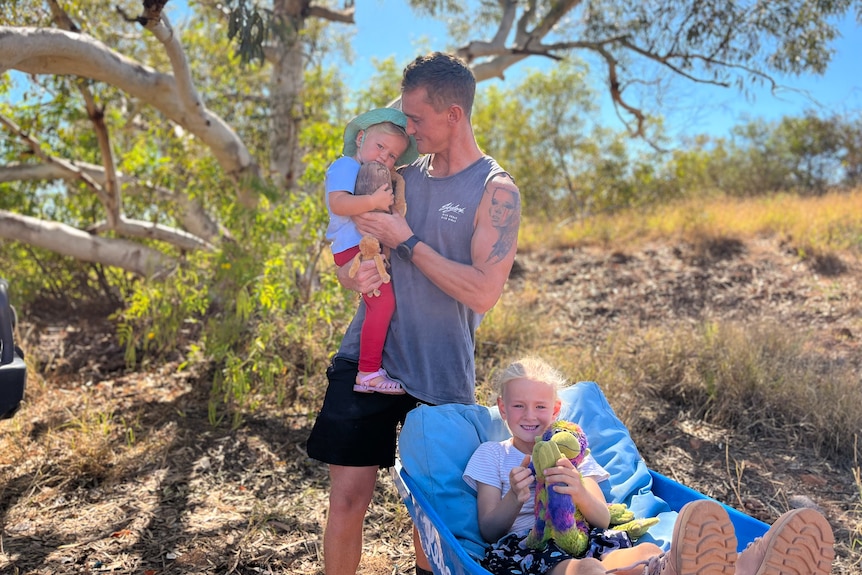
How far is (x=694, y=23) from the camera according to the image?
761cm

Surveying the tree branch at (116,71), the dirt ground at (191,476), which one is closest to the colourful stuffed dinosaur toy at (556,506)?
the dirt ground at (191,476)

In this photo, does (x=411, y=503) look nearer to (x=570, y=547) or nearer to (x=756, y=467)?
(x=570, y=547)

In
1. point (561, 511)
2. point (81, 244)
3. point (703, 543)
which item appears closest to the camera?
point (703, 543)

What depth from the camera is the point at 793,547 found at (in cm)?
183

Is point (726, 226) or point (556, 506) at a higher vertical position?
point (726, 226)

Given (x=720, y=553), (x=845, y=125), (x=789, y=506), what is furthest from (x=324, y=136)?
(x=845, y=125)

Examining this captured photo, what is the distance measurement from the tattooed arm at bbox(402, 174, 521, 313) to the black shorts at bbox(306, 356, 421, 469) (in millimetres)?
501

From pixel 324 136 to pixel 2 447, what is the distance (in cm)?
284

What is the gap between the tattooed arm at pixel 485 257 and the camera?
232 centimetres

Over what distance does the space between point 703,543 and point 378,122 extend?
1615 mm

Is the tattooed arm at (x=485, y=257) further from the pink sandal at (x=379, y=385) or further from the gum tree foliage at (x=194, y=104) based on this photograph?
the gum tree foliage at (x=194, y=104)

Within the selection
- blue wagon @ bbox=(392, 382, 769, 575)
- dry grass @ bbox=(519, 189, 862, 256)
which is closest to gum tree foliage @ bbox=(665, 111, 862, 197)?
dry grass @ bbox=(519, 189, 862, 256)

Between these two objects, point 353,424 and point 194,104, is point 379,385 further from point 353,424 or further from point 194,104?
point 194,104

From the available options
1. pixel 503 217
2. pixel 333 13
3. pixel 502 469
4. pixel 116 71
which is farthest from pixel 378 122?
pixel 333 13
